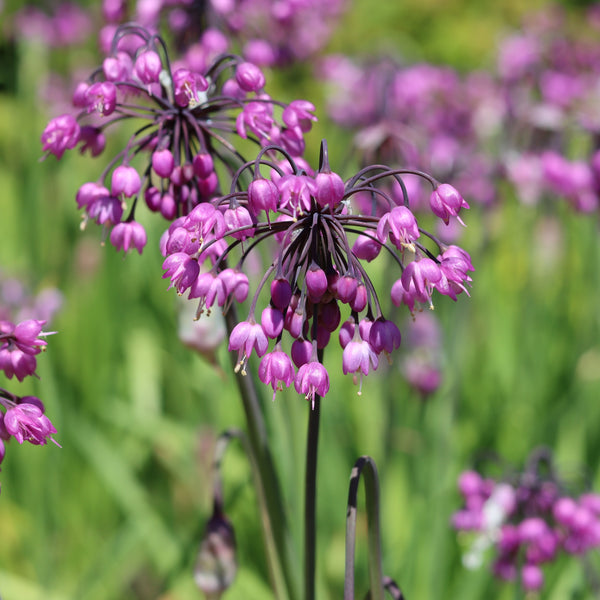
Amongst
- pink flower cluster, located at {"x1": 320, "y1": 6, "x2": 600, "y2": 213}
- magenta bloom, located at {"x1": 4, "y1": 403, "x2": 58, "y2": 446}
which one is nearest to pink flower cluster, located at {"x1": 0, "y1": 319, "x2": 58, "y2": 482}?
magenta bloom, located at {"x1": 4, "y1": 403, "x2": 58, "y2": 446}

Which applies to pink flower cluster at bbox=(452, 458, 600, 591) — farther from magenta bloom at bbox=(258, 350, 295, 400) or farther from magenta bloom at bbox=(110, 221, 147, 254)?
magenta bloom at bbox=(110, 221, 147, 254)

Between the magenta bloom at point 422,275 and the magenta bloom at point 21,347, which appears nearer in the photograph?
the magenta bloom at point 422,275

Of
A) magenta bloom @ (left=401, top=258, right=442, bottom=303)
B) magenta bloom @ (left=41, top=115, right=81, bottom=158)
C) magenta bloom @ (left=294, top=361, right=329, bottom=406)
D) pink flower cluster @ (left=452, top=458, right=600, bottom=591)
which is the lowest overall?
pink flower cluster @ (left=452, top=458, right=600, bottom=591)

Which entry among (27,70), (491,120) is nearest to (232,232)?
(491,120)

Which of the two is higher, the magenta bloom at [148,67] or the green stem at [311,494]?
the magenta bloom at [148,67]

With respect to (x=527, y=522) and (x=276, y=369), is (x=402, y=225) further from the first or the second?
(x=527, y=522)

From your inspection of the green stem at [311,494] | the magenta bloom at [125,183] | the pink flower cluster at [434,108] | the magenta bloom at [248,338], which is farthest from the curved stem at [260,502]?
the pink flower cluster at [434,108]

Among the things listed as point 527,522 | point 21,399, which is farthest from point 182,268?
point 527,522

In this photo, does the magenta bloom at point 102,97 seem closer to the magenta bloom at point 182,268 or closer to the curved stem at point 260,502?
the magenta bloom at point 182,268
